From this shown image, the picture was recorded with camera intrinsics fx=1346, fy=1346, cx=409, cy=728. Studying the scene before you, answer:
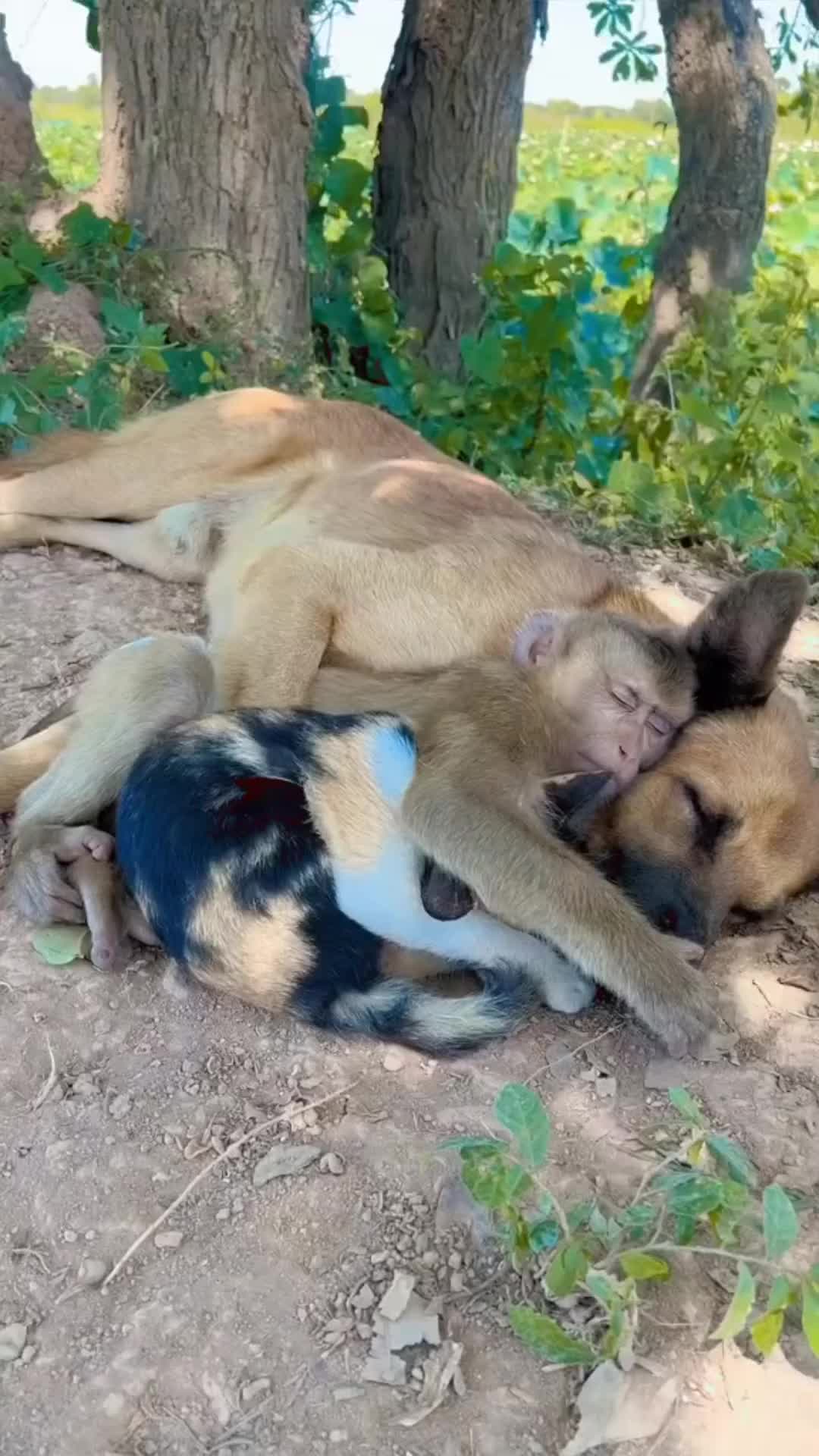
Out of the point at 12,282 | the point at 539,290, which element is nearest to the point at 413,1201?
the point at 12,282

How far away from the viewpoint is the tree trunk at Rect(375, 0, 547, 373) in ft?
24.8

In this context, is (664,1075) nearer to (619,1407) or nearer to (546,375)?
(619,1407)

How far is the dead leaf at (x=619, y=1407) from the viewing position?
7.79 feet

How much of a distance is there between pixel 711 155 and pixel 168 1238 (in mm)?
7347

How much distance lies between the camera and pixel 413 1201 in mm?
2898

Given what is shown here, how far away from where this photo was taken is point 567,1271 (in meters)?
2.51

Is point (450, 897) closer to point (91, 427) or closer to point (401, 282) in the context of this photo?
point (91, 427)

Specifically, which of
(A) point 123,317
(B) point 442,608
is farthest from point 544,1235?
(A) point 123,317

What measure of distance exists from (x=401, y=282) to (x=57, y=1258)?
6.72 meters

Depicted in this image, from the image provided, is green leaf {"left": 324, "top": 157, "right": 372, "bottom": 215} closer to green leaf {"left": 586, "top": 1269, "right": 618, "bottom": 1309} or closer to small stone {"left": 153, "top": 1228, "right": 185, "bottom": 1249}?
small stone {"left": 153, "top": 1228, "right": 185, "bottom": 1249}

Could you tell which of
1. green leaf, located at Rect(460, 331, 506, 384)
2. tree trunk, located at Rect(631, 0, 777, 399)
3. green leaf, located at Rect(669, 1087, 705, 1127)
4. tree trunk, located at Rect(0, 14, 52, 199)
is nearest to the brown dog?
green leaf, located at Rect(669, 1087, 705, 1127)

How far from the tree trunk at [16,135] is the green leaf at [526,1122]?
617 centimetres

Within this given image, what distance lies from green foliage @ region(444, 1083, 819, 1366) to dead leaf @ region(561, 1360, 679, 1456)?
40mm

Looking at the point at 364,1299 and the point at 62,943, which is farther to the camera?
the point at 62,943
